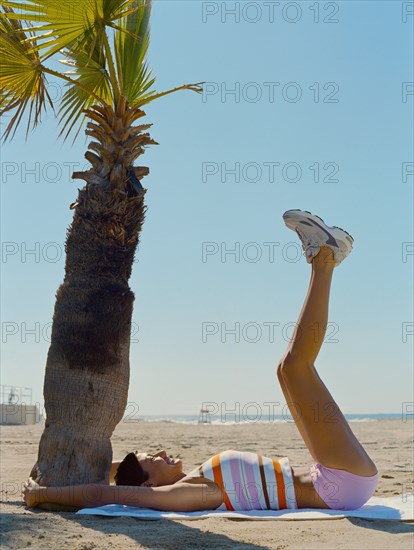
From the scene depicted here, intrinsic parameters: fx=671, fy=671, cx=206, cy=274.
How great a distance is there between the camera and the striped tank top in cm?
527

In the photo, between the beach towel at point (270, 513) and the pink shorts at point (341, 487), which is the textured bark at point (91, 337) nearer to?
the beach towel at point (270, 513)

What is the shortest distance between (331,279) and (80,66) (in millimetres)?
3673

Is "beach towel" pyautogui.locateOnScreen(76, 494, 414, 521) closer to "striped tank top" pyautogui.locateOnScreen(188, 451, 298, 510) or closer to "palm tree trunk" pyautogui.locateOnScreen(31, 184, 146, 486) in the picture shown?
"striped tank top" pyautogui.locateOnScreen(188, 451, 298, 510)

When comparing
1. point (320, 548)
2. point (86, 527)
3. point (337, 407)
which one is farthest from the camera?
point (337, 407)

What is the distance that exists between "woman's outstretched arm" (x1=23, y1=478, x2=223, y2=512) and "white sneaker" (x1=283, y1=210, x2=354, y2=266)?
6.86ft

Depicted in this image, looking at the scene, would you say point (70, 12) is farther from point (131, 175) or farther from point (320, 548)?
point (320, 548)

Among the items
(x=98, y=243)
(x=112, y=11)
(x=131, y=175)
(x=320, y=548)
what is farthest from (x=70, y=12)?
(x=320, y=548)

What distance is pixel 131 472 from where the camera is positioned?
215 inches

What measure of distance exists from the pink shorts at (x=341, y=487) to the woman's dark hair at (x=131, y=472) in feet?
4.46

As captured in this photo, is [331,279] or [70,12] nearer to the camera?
[331,279]

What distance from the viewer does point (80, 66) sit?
7.20m

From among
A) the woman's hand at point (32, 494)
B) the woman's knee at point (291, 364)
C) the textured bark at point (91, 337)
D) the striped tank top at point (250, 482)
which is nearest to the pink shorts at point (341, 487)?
the striped tank top at point (250, 482)

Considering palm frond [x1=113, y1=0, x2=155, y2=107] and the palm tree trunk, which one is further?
palm frond [x1=113, y1=0, x2=155, y2=107]

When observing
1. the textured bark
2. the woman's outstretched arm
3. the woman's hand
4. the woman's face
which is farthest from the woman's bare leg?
the woman's hand
